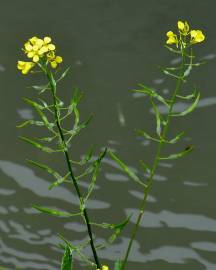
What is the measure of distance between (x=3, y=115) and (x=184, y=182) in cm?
98

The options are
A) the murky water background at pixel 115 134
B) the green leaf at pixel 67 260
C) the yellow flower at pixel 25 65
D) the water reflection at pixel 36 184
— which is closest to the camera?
the yellow flower at pixel 25 65

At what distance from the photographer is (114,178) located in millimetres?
3072

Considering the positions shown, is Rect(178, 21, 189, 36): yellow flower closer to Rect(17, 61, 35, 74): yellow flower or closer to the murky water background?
Rect(17, 61, 35, 74): yellow flower

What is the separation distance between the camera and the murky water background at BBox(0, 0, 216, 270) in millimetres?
2818

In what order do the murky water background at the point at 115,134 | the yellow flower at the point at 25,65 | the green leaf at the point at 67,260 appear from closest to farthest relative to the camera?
the yellow flower at the point at 25,65, the green leaf at the point at 67,260, the murky water background at the point at 115,134

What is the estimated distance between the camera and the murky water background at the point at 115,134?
9.25 ft

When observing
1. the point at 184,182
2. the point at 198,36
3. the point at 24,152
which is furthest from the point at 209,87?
A: the point at 198,36

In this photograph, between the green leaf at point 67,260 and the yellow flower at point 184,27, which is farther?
the green leaf at point 67,260

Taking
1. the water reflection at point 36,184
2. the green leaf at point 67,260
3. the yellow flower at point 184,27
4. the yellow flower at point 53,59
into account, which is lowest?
the green leaf at point 67,260

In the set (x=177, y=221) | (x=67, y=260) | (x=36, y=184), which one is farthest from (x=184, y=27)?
(x=36, y=184)

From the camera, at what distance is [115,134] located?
330 centimetres

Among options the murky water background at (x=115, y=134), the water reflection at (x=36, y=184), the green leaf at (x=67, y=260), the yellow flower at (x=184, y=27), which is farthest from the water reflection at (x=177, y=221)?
the yellow flower at (x=184, y=27)

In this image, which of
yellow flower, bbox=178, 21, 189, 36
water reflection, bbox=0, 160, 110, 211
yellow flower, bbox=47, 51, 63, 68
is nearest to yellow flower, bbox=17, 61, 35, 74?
yellow flower, bbox=47, 51, 63, 68

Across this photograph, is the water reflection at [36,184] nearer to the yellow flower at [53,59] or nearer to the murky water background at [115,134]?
the murky water background at [115,134]
